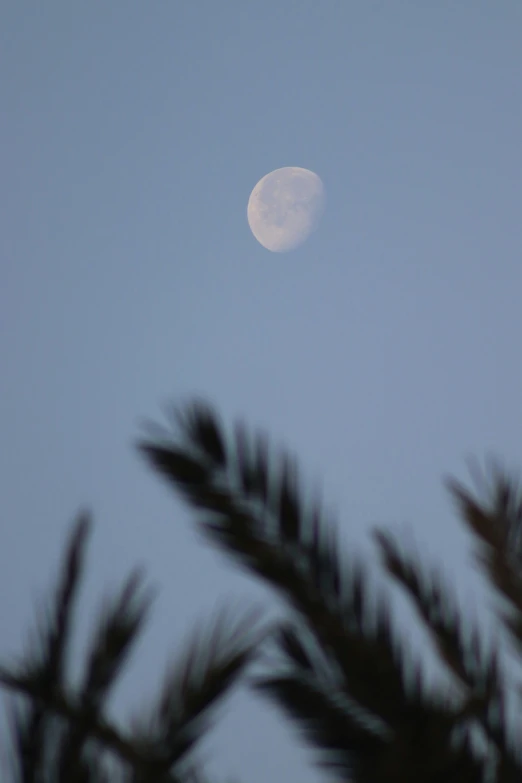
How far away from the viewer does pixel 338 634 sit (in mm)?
3564

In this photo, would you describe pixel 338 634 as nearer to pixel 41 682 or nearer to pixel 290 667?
pixel 290 667

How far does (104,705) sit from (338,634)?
114 cm

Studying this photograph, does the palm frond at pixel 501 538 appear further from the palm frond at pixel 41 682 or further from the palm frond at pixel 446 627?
the palm frond at pixel 41 682

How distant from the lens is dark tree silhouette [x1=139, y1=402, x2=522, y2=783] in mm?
3502

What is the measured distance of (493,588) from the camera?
405 cm

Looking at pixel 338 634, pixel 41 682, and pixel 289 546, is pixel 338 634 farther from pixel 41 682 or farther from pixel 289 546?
pixel 41 682

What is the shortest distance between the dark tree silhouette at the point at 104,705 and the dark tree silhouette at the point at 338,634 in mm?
281

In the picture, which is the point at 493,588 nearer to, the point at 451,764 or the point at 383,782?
the point at 451,764

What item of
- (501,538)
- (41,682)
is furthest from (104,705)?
(501,538)

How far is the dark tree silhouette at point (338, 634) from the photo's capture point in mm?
3502

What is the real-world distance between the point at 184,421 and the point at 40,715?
1.47 metres

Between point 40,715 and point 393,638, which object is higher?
point 40,715

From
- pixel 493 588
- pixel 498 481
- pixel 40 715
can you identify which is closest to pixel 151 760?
pixel 40 715

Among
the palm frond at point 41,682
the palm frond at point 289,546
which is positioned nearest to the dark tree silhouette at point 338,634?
the palm frond at point 289,546
